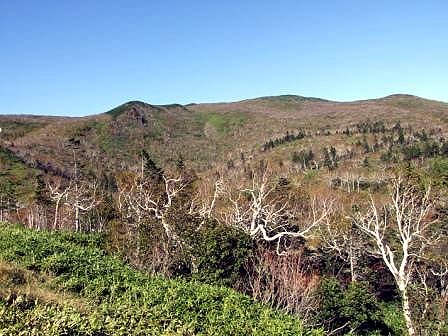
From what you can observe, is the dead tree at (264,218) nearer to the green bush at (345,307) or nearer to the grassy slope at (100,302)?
the green bush at (345,307)

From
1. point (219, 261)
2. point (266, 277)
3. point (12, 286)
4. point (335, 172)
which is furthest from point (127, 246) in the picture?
point (335, 172)

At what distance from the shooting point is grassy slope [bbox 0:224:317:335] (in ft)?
32.2

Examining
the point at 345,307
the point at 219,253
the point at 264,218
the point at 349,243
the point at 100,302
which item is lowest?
the point at 345,307

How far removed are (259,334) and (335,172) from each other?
15874cm

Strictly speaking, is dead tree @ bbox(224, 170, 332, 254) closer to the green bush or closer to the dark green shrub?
the dark green shrub

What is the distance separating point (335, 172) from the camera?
167250 millimetres

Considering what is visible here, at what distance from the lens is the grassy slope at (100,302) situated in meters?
9.81

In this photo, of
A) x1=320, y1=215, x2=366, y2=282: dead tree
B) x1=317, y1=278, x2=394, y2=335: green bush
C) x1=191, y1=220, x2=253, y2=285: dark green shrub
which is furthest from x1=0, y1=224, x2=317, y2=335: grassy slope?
x1=320, y1=215, x2=366, y2=282: dead tree

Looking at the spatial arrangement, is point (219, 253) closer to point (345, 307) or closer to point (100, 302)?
point (345, 307)

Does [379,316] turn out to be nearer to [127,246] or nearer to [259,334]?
[127,246]

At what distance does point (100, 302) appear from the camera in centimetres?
1402

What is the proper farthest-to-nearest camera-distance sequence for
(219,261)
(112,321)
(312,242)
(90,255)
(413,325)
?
(312,242), (219,261), (413,325), (90,255), (112,321)

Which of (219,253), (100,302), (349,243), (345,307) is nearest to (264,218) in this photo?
(349,243)

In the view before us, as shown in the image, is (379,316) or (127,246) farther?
(379,316)
